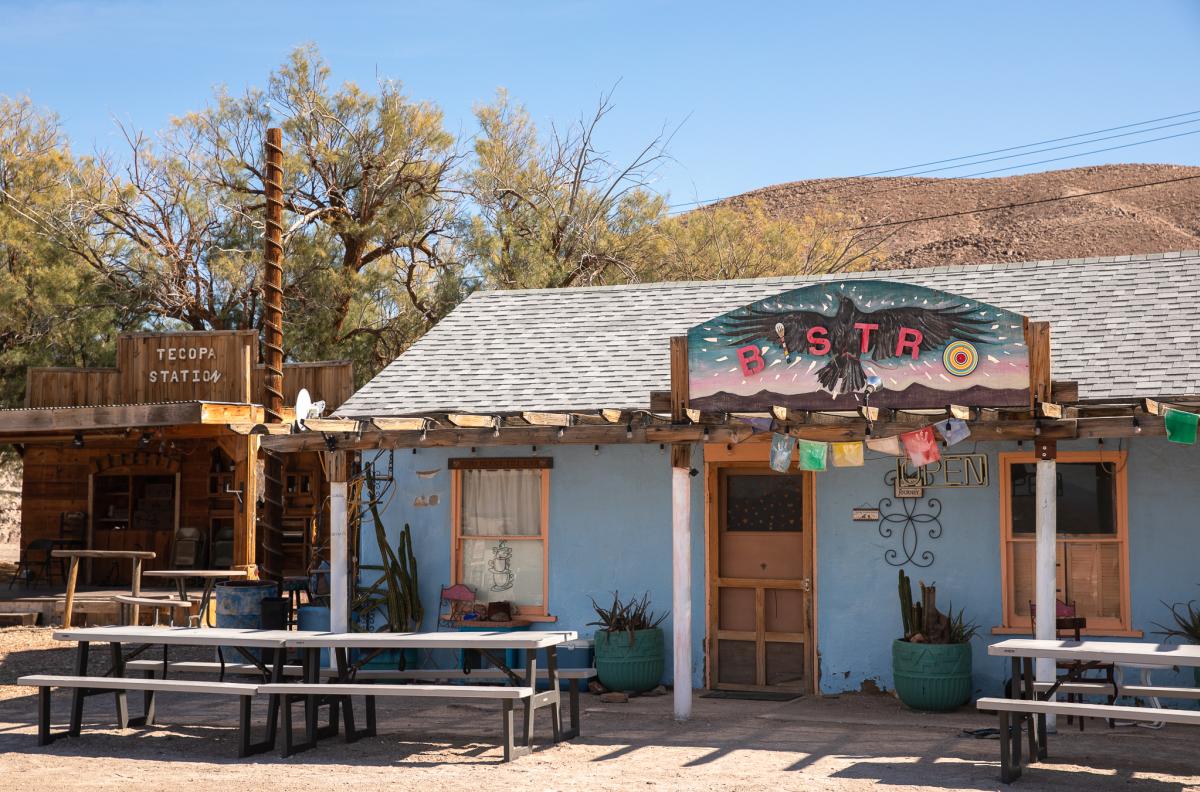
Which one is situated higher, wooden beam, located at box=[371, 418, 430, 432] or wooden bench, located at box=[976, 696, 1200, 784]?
wooden beam, located at box=[371, 418, 430, 432]

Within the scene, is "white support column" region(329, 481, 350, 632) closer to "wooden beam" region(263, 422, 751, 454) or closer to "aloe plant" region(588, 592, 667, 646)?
"wooden beam" region(263, 422, 751, 454)

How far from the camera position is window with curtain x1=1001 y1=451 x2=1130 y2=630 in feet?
33.0

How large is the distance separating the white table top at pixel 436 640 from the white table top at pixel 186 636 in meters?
0.14

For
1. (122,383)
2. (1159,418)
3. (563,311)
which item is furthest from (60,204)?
(1159,418)

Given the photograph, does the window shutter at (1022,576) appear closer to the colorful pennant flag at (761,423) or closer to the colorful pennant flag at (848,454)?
the colorful pennant flag at (848,454)

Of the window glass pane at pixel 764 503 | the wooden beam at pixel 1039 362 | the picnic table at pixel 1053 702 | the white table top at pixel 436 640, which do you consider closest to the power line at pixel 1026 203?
the window glass pane at pixel 764 503

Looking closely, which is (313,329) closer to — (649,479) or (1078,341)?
(649,479)

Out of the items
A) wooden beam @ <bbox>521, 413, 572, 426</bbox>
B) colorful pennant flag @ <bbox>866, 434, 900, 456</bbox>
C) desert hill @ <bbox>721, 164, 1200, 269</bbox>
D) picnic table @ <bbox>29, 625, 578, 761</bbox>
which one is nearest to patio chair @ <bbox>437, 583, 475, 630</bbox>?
picnic table @ <bbox>29, 625, 578, 761</bbox>

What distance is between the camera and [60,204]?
24.1m

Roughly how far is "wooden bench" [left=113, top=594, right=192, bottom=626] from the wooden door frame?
5773mm

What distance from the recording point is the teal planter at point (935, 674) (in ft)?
32.1

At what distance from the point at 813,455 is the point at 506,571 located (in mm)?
3740

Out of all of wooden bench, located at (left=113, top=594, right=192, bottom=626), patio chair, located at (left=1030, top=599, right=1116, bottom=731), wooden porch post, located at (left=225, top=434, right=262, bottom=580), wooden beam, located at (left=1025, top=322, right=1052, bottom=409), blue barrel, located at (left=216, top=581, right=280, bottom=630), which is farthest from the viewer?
wooden porch post, located at (left=225, top=434, right=262, bottom=580)

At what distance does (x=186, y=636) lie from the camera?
346 inches
